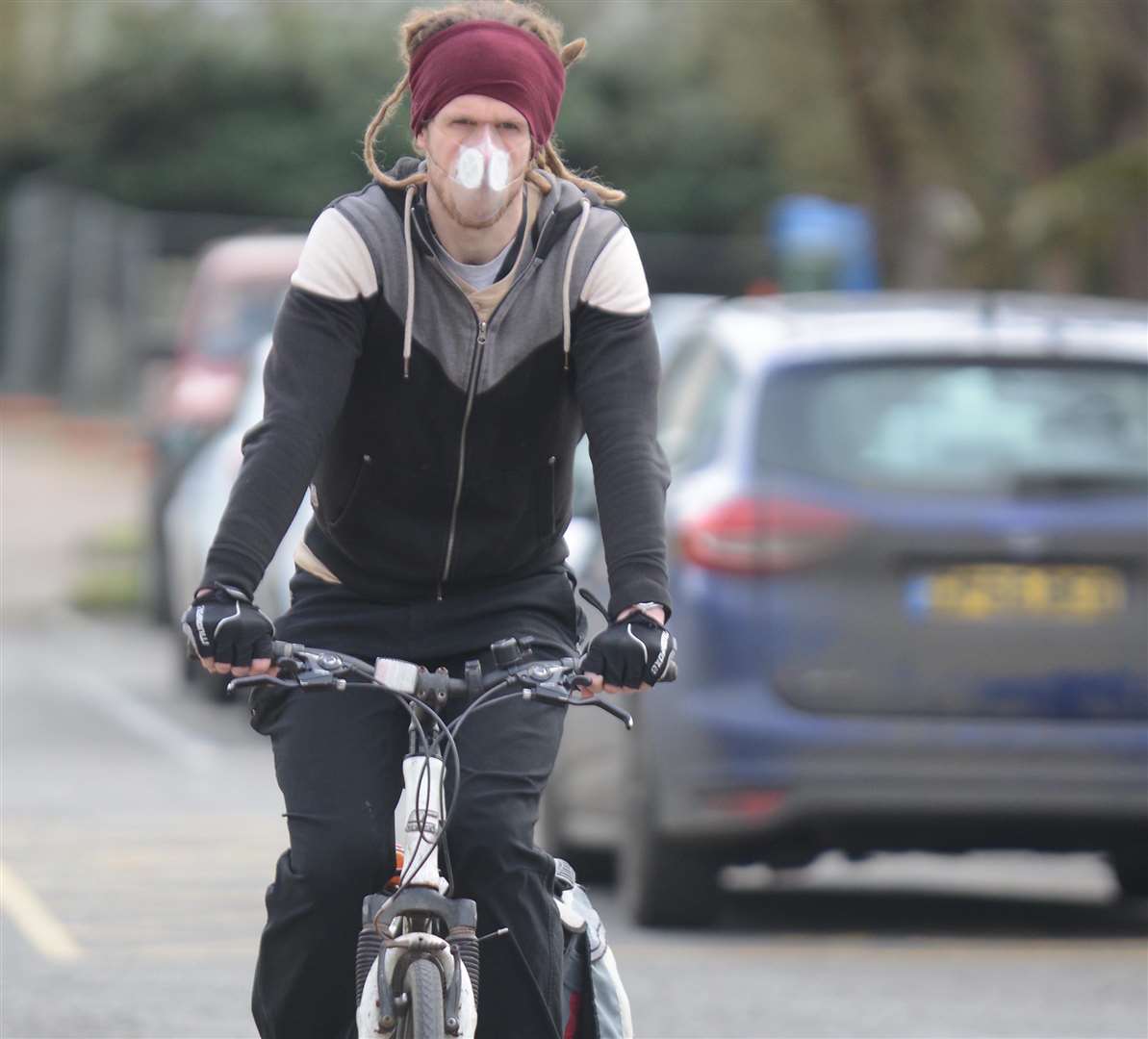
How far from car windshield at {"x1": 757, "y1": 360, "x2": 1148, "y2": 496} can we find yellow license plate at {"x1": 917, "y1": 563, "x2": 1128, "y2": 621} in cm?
23

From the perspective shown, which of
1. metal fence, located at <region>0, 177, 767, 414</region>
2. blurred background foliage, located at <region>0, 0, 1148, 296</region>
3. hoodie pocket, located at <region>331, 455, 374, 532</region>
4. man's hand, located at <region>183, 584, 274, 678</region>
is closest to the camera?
man's hand, located at <region>183, 584, 274, 678</region>

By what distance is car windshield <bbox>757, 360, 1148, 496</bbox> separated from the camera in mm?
7973

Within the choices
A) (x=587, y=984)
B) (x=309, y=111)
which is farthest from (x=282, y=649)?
(x=309, y=111)

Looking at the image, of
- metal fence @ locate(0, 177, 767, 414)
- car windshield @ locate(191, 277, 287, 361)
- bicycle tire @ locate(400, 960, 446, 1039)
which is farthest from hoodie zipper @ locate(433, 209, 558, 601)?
metal fence @ locate(0, 177, 767, 414)

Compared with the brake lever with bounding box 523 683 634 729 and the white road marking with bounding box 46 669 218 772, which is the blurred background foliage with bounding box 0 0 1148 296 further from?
the brake lever with bounding box 523 683 634 729

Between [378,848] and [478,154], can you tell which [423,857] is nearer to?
[378,848]

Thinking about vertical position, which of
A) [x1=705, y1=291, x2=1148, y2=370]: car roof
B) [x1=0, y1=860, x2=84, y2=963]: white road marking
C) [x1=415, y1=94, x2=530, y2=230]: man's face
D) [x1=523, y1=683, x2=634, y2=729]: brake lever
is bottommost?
[x1=0, y1=860, x2=84, y2=963]: white road marking

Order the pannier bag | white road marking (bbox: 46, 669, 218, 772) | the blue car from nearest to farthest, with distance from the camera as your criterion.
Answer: the pannier bag < the blue car < white road marking (bbox: 46, 669, 218, 772)

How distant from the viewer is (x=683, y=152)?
128ft

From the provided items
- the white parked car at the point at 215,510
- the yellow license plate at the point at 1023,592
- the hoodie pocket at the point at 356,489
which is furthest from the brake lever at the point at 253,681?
the white parked car at the point at 215,510

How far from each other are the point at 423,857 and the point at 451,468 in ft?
1.98

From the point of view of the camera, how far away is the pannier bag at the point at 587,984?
488 cm

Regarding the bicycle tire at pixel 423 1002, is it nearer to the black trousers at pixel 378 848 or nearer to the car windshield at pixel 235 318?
the black trousers at pixel 378 848

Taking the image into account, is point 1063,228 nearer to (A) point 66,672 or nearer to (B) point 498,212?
(A) point 66,672
